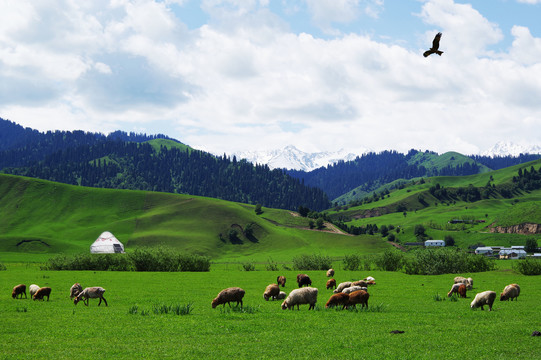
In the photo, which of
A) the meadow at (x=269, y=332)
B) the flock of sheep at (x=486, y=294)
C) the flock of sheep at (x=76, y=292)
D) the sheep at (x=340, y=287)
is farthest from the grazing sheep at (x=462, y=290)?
the flock of sheep at (x=76, y=292)

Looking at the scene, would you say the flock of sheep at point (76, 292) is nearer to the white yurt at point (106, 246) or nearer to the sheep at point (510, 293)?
the sheep at point (510, 293)

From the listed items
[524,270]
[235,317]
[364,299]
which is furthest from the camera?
[524,270]

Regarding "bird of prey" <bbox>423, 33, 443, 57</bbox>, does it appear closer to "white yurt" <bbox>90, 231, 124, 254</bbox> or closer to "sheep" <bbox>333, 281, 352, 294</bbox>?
"sheep" <bbox>333, 281, 352, 294</bbox>

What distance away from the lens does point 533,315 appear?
100 ft

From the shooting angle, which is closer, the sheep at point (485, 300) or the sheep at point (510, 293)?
the sheep at point (485, 300)

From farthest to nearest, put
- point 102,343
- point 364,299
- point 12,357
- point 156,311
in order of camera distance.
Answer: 1. point 364,299
2. point 156,311
3. point 102,343
4. point 12,357

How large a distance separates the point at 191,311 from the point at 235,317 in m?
4.74

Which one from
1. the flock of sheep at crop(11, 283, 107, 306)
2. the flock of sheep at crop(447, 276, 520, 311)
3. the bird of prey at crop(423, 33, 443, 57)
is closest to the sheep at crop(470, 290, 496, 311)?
the flock of sheep at crop(447, 276, 520, 311)

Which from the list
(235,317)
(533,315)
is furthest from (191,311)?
(533,315)

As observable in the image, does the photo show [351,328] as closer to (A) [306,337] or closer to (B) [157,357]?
(A) [306,337]

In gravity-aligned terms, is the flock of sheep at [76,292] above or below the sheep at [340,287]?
above

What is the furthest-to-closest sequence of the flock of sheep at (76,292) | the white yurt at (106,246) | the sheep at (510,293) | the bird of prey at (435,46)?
the white yurt at (106,246) < the sheep at (510,293) < the flock of sheep at (76,292) < the bird of prey at (435,46)

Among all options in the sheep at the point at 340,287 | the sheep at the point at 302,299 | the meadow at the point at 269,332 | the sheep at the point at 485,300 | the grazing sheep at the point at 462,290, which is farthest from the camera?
the sheep at the point at 340,287

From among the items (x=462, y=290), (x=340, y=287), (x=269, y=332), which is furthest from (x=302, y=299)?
(x=462, y=290)
